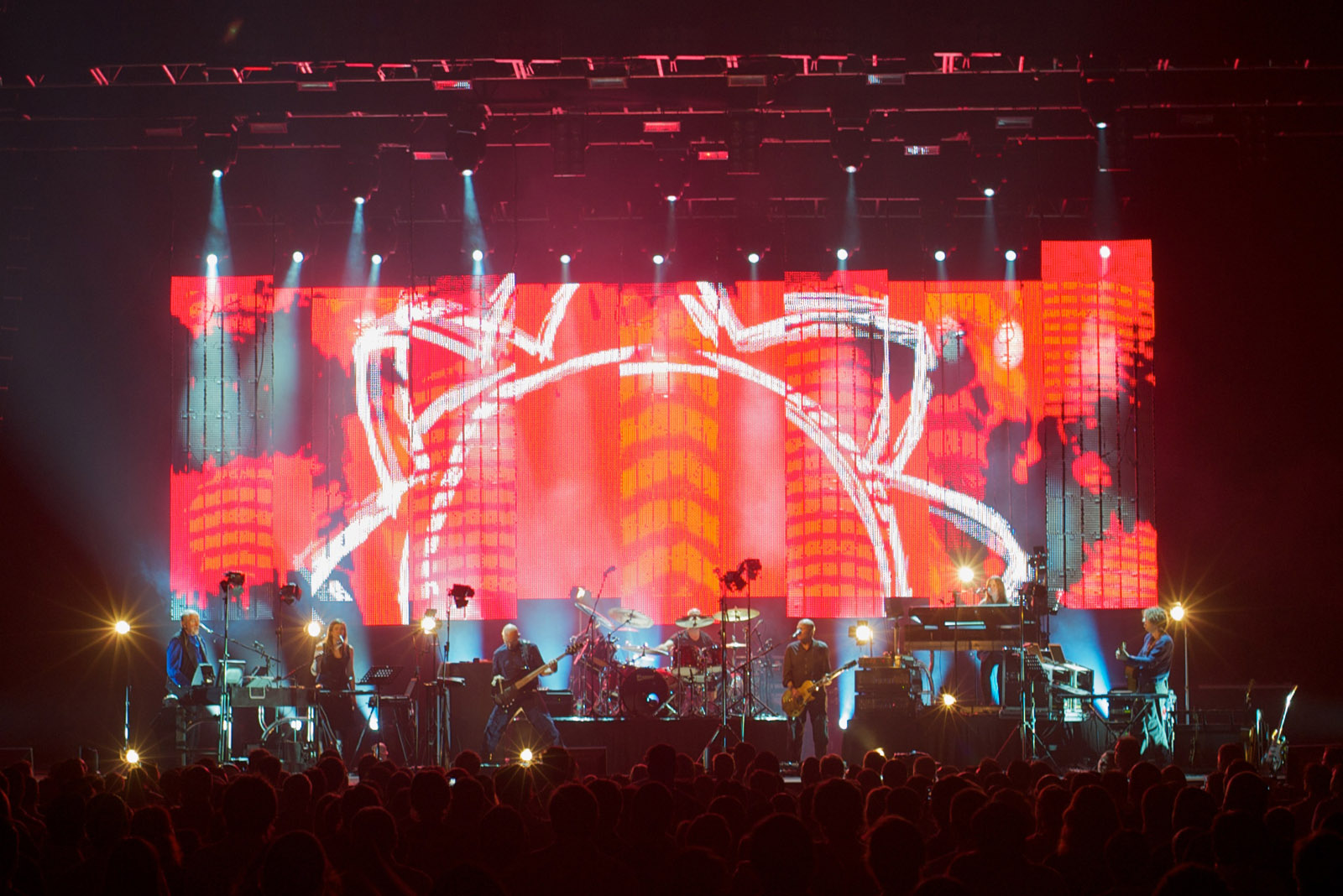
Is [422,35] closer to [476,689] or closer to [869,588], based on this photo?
[476,689]

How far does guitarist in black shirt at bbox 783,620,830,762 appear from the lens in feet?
37.7

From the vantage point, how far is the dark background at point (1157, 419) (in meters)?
13.6

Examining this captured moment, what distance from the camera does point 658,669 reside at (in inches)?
466

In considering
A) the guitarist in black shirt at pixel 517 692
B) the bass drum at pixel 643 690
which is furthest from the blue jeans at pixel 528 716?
the bass drum at pixel 643 690

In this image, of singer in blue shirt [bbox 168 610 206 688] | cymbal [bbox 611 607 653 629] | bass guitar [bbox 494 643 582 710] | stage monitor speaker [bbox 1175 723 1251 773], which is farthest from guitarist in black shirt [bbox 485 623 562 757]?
stage monitor speaker [bbox 1175 723 1251 773]

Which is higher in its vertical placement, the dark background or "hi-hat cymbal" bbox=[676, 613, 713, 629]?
the dark background

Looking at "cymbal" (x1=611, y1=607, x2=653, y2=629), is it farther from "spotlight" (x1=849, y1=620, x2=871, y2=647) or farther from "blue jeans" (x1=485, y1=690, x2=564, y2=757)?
"spotlight" (x1=849, y1=620, x2=871, y2=647)

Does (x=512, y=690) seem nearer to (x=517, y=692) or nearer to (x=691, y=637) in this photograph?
(x=517, y=692)

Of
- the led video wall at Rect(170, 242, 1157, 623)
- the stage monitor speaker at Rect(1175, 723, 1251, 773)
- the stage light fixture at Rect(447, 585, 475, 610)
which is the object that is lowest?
the stage monitor speaker at Rect(1175, 723, 1251, 773)

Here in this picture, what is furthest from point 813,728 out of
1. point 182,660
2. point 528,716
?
point 182,660

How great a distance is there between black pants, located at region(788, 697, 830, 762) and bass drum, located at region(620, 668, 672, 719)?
3.98 feet

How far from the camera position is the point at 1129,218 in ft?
45.8

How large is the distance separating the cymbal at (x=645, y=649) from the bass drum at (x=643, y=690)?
3.37 ft

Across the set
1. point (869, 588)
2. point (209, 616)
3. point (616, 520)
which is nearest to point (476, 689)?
point (616, 520)
